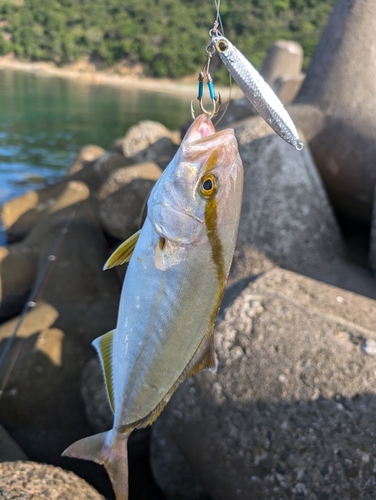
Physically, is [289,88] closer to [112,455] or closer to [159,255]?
[159,255]

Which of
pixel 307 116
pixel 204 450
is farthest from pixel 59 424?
pixel 307 116

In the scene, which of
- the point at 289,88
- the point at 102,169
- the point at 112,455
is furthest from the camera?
the point at 102,169

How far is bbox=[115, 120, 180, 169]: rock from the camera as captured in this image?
822 cm

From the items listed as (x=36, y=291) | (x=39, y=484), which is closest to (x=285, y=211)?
(x=39, y=484)

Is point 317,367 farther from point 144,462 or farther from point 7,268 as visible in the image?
point 7,268

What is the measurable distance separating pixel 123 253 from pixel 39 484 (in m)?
1.43

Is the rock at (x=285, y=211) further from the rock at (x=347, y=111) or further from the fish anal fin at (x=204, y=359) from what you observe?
the fish anal fin at (x=204, y=359)

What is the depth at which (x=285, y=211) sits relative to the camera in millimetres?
3879

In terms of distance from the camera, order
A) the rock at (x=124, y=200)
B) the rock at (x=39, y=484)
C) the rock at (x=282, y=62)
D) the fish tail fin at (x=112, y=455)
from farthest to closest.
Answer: the rock at (x=282, y=62)
the rock at (x=124, y=200)
the rock at (x=39, y=484)
the fish tail fin at (x=112, y=455)

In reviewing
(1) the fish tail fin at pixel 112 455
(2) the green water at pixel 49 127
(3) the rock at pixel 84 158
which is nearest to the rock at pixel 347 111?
(1) the fish tail fin at pixel 112 455

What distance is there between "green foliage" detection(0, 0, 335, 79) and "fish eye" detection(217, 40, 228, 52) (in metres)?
56.4

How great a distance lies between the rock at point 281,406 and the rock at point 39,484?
27.4 inches

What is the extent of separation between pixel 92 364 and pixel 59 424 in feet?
1.90

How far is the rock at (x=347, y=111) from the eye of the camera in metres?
4.04
